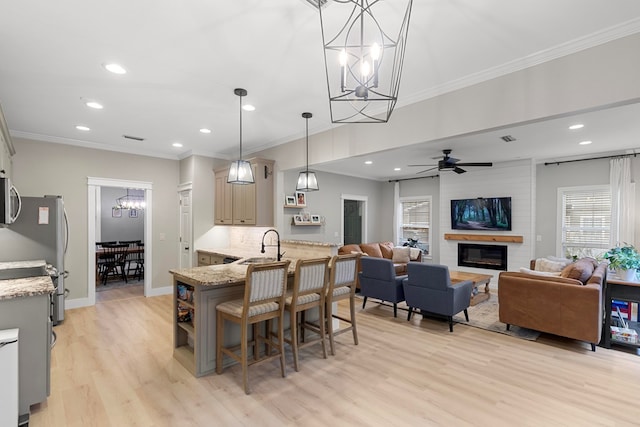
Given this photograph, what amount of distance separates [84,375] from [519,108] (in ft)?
14.9

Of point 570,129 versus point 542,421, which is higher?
point 570,129

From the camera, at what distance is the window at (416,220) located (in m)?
8.36

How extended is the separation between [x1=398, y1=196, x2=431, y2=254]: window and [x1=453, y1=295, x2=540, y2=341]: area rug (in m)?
3.03

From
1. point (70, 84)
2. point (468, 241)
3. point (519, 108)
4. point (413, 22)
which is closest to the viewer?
point (413, 22)

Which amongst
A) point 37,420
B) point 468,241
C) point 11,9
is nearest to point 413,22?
point 11,9

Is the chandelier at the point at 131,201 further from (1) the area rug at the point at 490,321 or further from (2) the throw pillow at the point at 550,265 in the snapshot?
(2) the throw pillow at the point at 550,265

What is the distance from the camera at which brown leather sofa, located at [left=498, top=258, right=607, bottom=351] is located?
3418mm

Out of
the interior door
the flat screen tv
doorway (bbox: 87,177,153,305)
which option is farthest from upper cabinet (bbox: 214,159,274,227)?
the flat screen tv

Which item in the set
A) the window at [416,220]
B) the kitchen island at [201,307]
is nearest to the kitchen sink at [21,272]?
the kitchen island at [201,307]

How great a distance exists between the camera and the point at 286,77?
2.97 meters

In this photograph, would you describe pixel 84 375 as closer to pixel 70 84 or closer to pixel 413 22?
pixel 70 84

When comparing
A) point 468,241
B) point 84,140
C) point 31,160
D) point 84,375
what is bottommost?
point 84,375

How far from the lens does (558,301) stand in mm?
3605

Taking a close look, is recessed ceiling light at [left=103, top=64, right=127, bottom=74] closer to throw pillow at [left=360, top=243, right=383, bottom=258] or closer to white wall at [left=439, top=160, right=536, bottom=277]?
Answer: throw pillow at [left=360, top=243, right=383, bottom=258]
